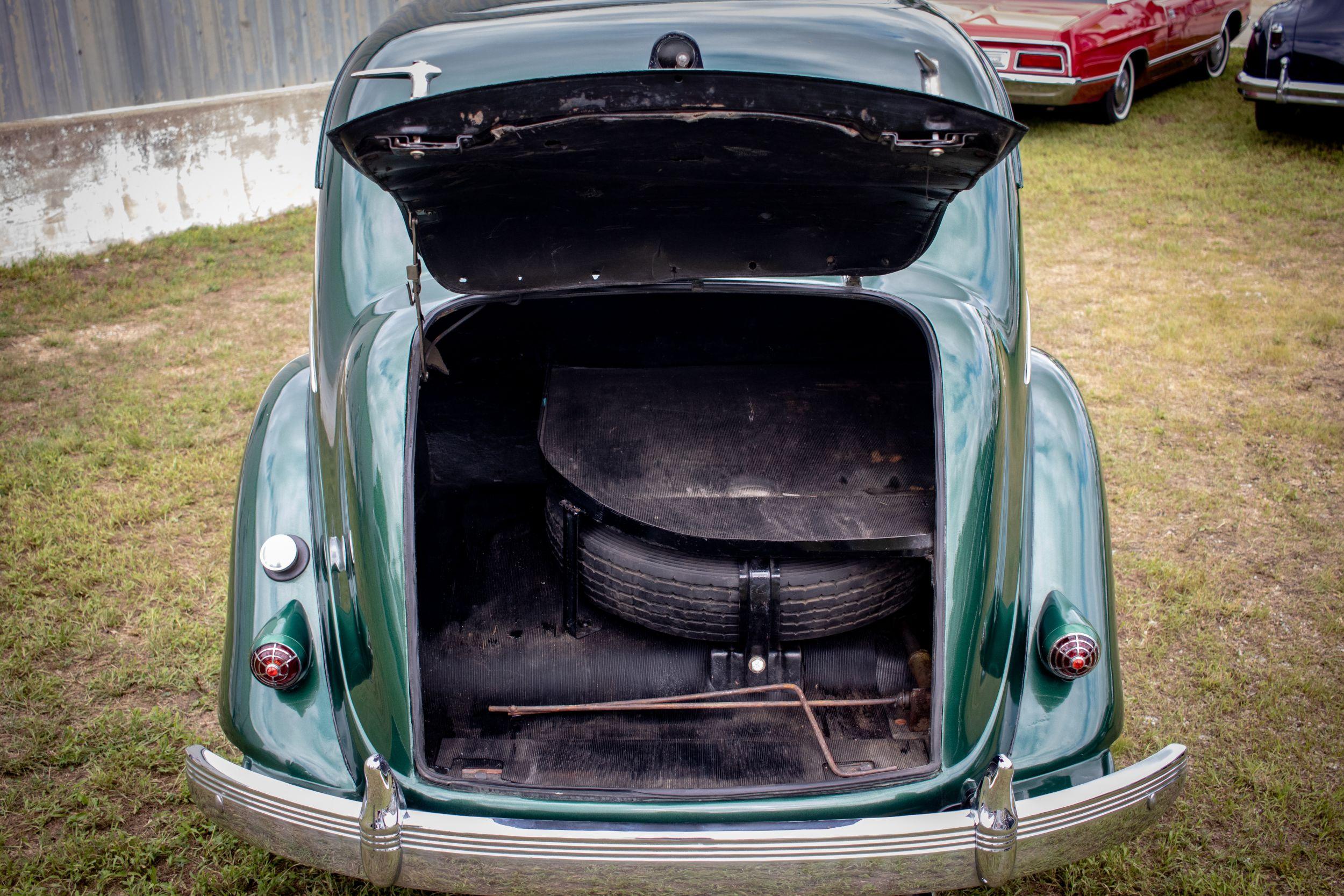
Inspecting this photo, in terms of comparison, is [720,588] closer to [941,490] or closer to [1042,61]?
[941,490]

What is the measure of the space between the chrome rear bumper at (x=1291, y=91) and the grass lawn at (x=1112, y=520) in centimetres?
119

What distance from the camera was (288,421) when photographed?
8.86 feet

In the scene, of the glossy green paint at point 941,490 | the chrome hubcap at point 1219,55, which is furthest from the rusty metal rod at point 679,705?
the chrome hubcap at point 1219,55

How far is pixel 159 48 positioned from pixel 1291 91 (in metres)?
8.61

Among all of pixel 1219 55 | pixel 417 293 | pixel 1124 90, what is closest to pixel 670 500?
pixel 417 293

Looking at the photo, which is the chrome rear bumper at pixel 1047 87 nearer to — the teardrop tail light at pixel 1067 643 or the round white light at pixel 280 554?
the teardrop tail light at pixel 1067 643

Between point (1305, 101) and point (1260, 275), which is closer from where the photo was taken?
point (1260, 275)

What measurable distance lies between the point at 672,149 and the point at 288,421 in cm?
135

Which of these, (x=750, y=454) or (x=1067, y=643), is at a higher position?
(x=750, y=454)

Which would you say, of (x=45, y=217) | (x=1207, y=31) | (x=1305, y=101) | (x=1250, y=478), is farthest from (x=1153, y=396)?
(x=1207, y=31)

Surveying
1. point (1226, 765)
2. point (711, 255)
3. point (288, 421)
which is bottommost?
point (1226, 765)

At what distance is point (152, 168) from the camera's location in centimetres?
652

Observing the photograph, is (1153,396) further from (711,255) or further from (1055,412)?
(711,255)

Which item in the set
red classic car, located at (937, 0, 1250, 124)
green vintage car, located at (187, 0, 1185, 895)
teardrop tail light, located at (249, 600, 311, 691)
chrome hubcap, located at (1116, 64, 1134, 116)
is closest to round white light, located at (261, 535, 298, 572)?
green vintage car, located at (187, 0, 1185, 895)
